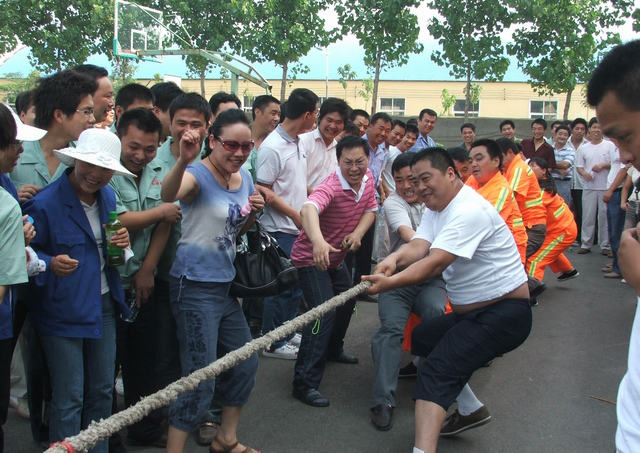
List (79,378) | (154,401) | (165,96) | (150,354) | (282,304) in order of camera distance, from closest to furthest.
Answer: (154,401) → (79,378) → (150,354) → (165,96) → (282,304)

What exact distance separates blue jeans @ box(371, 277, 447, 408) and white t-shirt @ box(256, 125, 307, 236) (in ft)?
3.49

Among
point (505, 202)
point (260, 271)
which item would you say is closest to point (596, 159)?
point (505, 202)

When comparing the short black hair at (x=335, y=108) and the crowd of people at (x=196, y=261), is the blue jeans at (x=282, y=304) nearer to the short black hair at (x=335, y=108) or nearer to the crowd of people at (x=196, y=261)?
the crowd of people at (x=196, y=261)

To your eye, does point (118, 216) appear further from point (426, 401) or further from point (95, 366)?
point (426, 401)

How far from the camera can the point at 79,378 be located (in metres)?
2.66

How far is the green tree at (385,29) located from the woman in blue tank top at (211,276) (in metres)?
14.6

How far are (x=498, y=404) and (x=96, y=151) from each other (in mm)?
3135

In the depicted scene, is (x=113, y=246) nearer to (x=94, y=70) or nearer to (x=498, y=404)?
(x=94, y=70)

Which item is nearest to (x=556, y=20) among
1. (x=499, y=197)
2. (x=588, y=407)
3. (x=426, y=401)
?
(x=499, y=197)

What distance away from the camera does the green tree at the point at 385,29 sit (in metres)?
16.7

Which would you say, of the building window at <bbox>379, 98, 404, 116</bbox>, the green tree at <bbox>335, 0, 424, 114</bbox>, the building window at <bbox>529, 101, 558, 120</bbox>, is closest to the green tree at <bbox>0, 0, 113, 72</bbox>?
the green tree at <bbox>335, 0, 424, 114</bbox>

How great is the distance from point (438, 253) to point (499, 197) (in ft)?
7.12

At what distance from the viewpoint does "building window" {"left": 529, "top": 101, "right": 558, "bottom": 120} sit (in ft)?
115

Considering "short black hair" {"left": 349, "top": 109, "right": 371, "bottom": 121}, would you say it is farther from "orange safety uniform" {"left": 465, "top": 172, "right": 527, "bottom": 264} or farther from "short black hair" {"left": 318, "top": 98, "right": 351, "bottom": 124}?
"orange safety uniform" {"left": 465, "top": 172, "right": 527, "bottom": 264}
